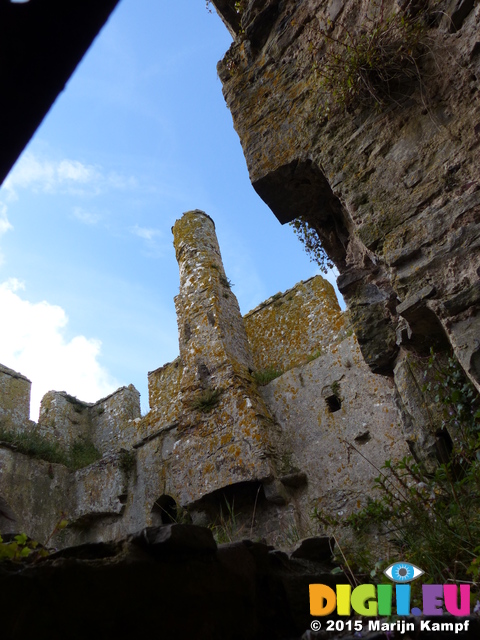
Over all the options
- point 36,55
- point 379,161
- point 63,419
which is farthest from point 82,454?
point 36,55

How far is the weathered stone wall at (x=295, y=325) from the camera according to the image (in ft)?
26.3

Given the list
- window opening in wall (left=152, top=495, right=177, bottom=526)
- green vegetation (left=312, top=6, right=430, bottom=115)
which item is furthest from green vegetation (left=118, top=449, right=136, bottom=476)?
green vegetation (left=312, top=6, right=430, bottom=115)

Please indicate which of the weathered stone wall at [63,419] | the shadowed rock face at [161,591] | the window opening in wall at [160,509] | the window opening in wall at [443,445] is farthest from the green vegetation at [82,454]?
the shadowed rock face at [161,591]

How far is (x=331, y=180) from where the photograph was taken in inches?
146

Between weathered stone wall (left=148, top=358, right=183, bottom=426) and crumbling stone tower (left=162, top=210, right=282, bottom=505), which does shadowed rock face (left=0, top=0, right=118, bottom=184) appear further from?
weathered stone wall (left=148, top=358, right=183, bottom=426)

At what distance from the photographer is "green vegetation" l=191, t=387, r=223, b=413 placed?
7.24 meters

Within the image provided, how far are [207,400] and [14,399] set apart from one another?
6.09 m

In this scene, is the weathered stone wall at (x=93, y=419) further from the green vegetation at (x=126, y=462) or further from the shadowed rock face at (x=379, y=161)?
the shadowed rock face at (x=379, y=161)

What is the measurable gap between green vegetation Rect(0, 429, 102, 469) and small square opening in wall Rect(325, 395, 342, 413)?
567 centimetres

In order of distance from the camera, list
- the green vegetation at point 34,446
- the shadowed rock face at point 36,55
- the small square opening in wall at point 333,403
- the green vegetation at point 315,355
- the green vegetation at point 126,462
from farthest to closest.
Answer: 1. the green vegetation at point 34,446
2. the green vegetation at point 126,462
3. the green vegetation at point 315,355
4. the small square opening in wall at point 333,403
5. the shadowed rock face at point 36,55

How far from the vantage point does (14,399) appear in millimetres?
11242

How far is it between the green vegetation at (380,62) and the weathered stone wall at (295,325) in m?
4.35

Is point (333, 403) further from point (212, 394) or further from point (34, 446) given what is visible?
point (34, 446)

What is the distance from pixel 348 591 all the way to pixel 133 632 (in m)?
1.36
